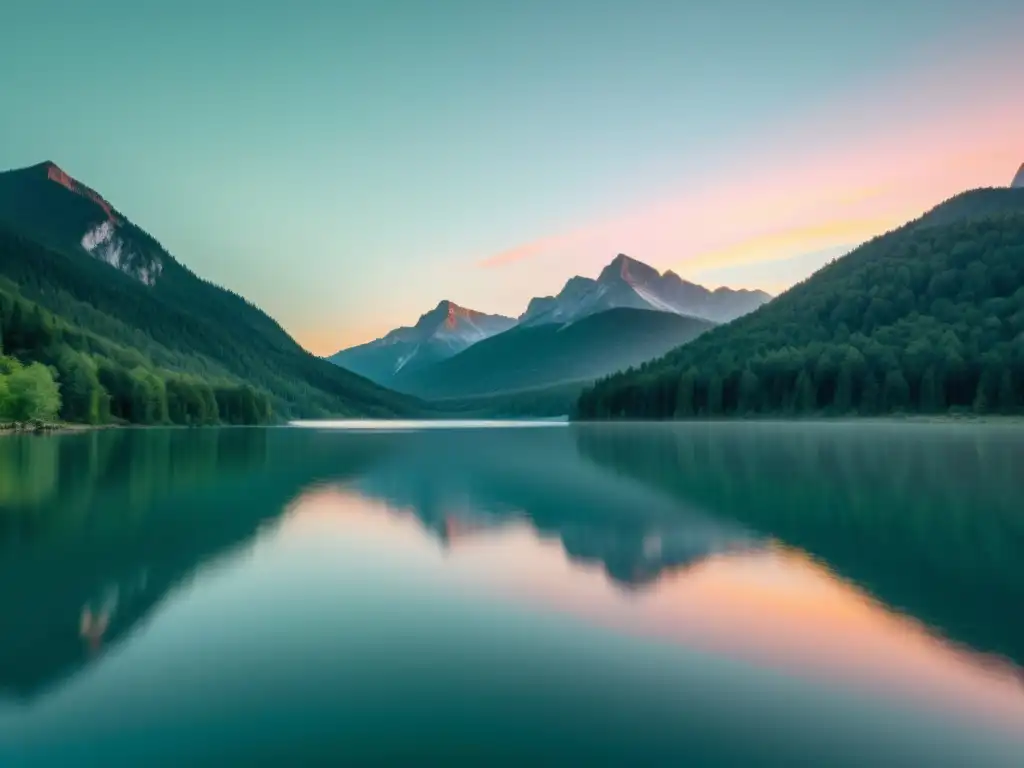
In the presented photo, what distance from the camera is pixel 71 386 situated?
498ft

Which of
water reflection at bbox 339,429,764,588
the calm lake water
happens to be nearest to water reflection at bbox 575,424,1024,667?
the calm lake water

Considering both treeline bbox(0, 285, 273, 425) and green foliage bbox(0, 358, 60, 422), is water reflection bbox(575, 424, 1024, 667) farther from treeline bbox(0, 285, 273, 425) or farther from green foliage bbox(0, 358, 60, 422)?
treeline bbox(0, 285, 273, 425)

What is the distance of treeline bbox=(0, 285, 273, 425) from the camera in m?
124

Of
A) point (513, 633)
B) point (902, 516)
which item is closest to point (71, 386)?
point (902, 516)

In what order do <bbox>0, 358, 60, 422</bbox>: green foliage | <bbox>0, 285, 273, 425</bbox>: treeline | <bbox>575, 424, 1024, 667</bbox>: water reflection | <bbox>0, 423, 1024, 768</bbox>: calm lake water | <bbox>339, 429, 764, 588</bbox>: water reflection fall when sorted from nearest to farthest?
1. <bbox>0, 423, 1024, 768</bbox>: calm lake water
2. <bbox>575, 424, 1024, 667</bbox>: water reflection
3. <bbox>339, 429, 764, 588</bbox>: water reflection
4. <bbox>0, 358, 60, 422</bbox>: green foliage
5. <bbox>0, 285, 273, 425</bbox>: treeline

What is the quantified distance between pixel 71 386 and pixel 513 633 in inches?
6429

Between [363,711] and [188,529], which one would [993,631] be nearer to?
[363,711]

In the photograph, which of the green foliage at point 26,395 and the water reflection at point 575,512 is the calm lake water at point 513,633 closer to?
the water reflection at point 575,512

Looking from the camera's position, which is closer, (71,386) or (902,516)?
(902,516)

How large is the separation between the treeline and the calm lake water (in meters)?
104

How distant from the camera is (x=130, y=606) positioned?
18000 mm

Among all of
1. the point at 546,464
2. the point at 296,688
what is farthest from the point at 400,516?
the point at 546,464

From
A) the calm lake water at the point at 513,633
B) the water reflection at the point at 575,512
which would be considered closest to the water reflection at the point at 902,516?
the calm lake water at the point at 513,633

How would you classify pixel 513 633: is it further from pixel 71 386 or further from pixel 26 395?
pixel 71 386
